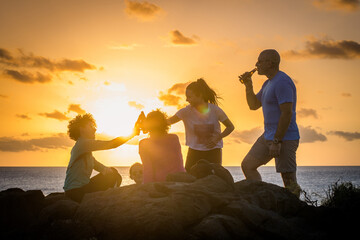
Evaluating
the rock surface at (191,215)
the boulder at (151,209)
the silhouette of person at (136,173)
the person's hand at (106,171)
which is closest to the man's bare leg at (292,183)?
the rock surface at (191,215)

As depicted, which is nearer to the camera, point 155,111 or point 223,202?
point 223,202

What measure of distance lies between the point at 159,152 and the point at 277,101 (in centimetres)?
244

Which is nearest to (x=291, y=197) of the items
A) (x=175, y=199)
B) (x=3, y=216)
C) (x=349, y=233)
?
(x=349, y=233)

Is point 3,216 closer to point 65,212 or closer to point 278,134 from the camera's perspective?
point 65,212

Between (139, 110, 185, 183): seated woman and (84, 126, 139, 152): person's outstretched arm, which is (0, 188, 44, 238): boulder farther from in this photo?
(139, 110, 185, 183): seated woman

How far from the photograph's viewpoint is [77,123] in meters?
8.15

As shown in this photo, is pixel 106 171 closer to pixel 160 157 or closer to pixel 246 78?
pixel 160 157

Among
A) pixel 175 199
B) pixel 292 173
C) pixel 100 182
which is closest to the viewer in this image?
pixel 175 199

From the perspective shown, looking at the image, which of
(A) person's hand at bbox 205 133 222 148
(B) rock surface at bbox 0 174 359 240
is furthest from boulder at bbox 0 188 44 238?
(A) person's hand at bbox 205 133 222 148

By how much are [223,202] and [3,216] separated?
14.1 ft

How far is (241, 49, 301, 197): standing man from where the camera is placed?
6934 millimetres

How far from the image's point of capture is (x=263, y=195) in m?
6.56

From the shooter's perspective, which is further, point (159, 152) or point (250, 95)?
point (250, 95)

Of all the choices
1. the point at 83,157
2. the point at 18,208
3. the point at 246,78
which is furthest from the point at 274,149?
the point at 18,208
